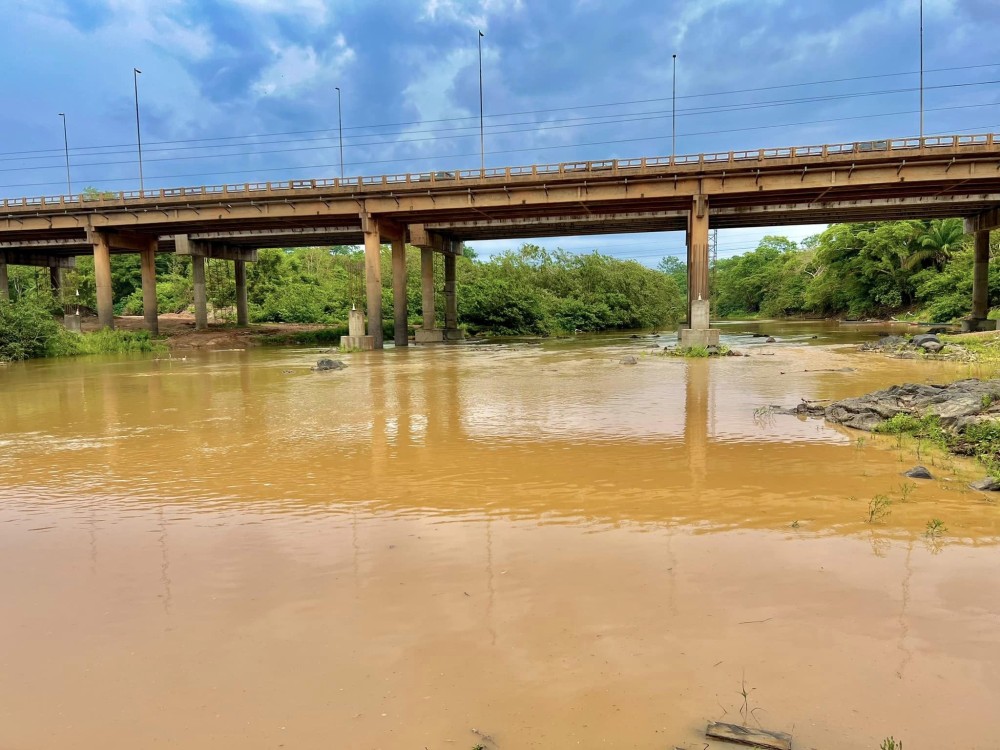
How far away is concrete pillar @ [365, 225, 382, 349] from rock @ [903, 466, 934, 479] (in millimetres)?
35715

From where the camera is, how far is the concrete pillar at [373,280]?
137ft

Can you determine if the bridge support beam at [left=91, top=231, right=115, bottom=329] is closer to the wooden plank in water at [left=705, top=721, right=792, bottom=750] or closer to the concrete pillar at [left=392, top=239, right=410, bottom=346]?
the concrete pillar at [left=392, top=239, right=410, bottom=346]

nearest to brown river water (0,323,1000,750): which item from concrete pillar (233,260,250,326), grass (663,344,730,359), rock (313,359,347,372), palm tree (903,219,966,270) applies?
rock (313,359,347,372)

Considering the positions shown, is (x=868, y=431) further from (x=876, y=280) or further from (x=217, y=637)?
(x=876, y=280)

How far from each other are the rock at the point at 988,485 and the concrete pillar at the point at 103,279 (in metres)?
51.3

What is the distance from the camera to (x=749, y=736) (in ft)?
10.6

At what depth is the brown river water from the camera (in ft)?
11.6

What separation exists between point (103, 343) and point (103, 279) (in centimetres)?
911

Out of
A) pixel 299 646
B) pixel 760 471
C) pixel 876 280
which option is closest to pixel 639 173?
pixel 760 471

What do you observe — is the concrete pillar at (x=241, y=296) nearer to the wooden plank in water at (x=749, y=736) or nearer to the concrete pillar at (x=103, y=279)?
the concrete pillar at (x=103, y=279)

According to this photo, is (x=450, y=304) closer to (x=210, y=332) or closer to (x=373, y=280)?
(x=373, y=280)

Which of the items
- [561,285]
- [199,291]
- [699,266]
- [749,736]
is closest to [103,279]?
[199,291]

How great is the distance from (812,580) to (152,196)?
47.5m

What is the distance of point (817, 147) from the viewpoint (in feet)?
110
